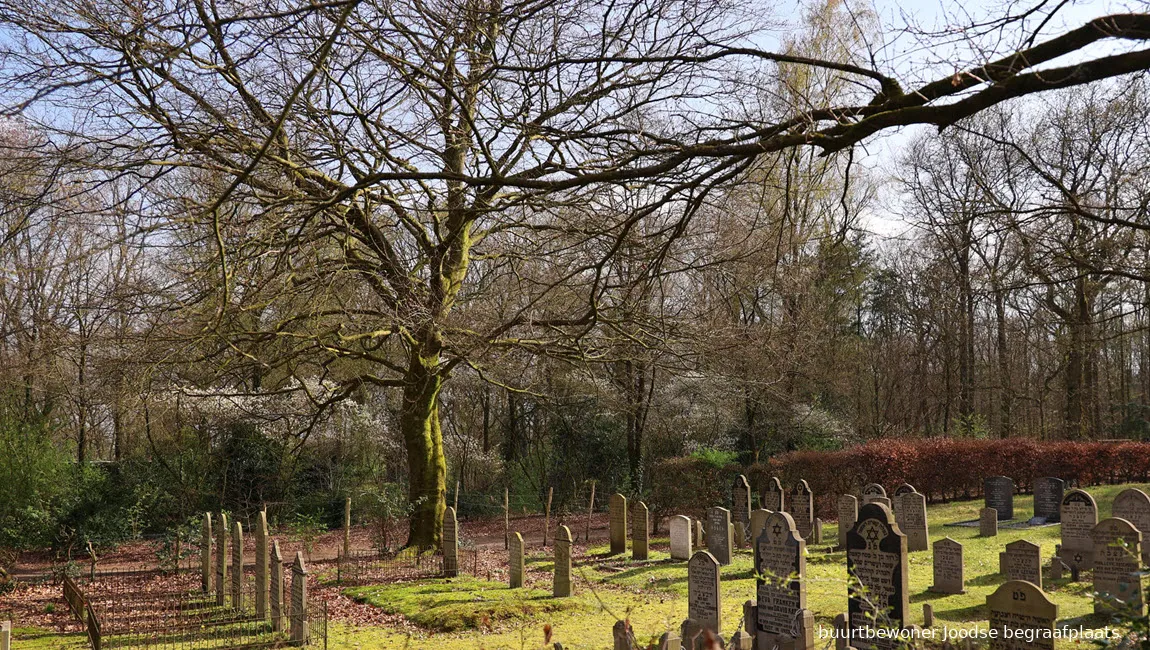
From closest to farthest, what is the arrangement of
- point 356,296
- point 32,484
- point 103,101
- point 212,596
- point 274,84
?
1. point 103,101
2. point 274,84
3. point 212,596
4. point 356,296
5. point 32,484

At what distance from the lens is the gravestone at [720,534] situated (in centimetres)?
1353

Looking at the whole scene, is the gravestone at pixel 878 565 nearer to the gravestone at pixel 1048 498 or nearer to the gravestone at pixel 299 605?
the gravestone at pixel 299 605

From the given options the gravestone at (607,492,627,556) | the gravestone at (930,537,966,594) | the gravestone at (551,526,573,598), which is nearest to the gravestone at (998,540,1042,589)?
the gravestone at (930,537,966,594)

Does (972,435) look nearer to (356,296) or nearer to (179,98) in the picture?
(356,296)

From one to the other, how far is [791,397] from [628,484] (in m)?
5.05

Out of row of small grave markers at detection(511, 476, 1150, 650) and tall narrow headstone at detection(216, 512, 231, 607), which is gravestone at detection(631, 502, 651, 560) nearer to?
row of small grave markers at detection(511, 476, 1150, 650)

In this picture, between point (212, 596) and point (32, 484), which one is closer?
point (212, 596)

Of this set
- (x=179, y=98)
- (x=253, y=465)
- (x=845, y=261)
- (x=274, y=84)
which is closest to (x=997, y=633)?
(x=274, y=84)

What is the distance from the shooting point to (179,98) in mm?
9953

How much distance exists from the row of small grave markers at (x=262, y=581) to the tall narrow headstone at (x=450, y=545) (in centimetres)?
253

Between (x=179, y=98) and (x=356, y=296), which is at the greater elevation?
(x=179, y=98)

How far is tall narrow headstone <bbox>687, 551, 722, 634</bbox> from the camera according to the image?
27.2ft

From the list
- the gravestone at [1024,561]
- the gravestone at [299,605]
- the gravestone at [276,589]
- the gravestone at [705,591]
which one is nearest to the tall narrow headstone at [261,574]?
the gravestone at [276,589]

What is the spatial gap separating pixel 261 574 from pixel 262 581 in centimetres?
24
